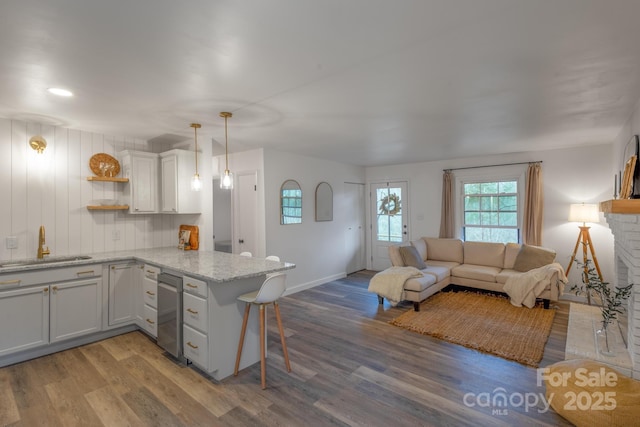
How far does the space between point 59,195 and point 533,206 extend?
22.3ft

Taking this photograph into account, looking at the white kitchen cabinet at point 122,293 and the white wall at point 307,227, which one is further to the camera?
the white wall at point 307,227

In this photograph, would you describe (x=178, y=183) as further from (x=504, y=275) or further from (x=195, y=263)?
(x=504, y=275)

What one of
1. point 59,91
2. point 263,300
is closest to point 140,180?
point 59,91

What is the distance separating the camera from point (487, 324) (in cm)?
386

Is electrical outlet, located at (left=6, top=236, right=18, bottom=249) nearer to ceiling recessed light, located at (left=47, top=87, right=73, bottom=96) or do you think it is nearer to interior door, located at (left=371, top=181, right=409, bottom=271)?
ceiling recessed light, located at (left=47, top=87, right=73, bottom=96)

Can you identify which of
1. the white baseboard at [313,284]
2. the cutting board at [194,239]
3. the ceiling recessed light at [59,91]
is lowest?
the white baseboard at [313,284]

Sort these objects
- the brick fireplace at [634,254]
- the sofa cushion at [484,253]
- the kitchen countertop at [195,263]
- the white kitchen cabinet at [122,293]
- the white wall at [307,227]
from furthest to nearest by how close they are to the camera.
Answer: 1. the sofa cushion at [484,253]
2. the white wall at [307,227]
3. the white kitchen cabinet at [122,293]
4. the kitchen countertop at [195,263]
5. the brick fireplace at [634,254]

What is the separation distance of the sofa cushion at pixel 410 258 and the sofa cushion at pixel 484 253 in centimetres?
107

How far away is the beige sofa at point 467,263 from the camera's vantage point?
4.44 meters

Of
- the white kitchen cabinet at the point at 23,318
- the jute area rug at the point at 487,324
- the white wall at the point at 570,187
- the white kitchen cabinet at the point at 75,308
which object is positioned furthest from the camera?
the white wall at the point at 570,187

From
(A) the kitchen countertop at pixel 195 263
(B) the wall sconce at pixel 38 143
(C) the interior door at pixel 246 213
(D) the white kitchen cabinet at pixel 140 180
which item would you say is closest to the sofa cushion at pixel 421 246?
(C) the interior door at pixel 246 213

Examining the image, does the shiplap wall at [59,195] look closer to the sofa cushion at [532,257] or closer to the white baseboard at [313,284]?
the white baseboard at [313,284]

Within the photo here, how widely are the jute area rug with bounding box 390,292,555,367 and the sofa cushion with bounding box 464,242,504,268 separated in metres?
0.66

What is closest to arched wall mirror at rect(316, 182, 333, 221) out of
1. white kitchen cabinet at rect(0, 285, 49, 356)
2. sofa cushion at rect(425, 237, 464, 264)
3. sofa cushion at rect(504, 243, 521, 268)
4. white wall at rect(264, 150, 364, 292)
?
white wall at rect(264, 150, 364, 292)
